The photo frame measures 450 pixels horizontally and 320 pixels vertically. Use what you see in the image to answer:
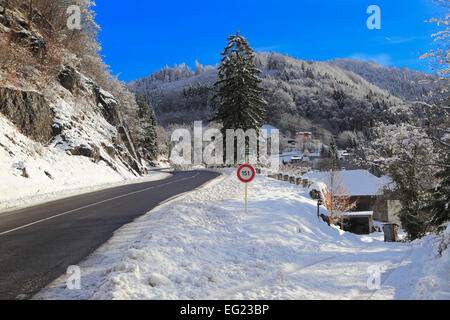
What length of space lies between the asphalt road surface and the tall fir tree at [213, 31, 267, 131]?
17.7 m

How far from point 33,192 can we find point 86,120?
12.4 meters

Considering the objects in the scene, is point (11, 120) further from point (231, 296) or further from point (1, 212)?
point (231, 296)

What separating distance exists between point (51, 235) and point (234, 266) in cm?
510

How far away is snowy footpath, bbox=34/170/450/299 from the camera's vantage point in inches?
194

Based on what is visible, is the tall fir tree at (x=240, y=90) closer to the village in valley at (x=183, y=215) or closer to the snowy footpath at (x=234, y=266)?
the village in valley at (x=183, y=215)

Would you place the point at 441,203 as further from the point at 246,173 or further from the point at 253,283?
the point at 246,173

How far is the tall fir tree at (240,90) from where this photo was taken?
29141mm

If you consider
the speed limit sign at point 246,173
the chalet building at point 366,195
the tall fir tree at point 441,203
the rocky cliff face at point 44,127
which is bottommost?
the chalet building at point 366,195

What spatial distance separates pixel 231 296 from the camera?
16.4ft

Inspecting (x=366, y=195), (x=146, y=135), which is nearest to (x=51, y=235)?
(x=366, y=195)

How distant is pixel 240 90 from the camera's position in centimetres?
2928

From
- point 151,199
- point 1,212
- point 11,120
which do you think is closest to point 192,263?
point 151,199

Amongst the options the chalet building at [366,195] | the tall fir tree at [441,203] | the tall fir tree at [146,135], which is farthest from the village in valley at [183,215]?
the tall fir tree at [146,135]

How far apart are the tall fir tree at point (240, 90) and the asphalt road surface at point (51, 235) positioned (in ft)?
58.1
